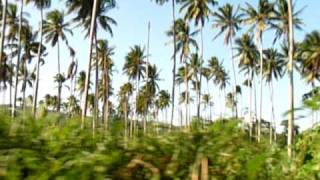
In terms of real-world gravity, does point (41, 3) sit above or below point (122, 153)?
above

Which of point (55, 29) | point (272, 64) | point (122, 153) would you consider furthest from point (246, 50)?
point (122, 153)

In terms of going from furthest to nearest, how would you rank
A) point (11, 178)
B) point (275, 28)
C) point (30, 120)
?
point (275, 28)
point (30, 120)
point (11, 178)

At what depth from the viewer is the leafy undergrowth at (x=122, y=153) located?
100 inches

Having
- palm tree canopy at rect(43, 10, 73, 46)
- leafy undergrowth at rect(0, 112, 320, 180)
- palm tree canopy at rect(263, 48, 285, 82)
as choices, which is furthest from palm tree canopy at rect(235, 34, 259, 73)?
leafy undergrowth at rect(0, 112, 320, 180)

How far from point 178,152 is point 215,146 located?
0.24 meters

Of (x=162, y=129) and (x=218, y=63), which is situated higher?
(x=218, y=63)

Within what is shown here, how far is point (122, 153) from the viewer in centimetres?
287

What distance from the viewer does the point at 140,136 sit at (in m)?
3.14

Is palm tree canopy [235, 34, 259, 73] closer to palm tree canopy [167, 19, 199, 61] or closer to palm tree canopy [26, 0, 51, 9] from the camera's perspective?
palm tree canopy [167, 19, 199, 61]

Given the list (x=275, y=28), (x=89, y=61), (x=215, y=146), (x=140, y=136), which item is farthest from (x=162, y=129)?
(x=275, y=28)

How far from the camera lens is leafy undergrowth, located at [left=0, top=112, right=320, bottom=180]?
2.54 meters

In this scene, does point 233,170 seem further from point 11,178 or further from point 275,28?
point 275,28

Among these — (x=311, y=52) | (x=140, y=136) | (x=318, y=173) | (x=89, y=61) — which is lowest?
(x=318, y=173)

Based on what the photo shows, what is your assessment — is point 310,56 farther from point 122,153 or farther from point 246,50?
point 122,153
